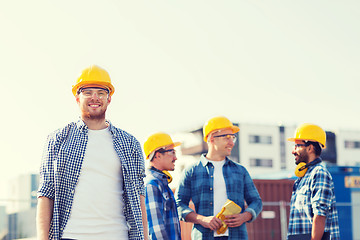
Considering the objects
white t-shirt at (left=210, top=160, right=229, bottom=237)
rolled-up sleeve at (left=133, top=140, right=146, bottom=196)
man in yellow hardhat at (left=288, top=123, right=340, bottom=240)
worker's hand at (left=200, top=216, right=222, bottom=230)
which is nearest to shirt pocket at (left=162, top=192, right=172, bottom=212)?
worker's hand at (left=200, top=216, right=222, bottom=230)

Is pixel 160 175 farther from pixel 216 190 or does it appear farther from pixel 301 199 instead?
pixel 301 199

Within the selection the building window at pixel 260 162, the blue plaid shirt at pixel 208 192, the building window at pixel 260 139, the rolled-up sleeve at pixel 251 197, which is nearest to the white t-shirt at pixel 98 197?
the blue plaid shirt at pixel 208 192

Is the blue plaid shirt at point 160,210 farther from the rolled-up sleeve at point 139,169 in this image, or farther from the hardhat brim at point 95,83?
the hardhat brim at point 95,83

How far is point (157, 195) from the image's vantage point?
17.4 ft

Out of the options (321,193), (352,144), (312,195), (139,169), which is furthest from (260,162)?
(139,169)

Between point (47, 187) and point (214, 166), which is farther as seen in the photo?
point (214, 166)

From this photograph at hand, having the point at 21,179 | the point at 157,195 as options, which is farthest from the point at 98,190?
the point at 21,179

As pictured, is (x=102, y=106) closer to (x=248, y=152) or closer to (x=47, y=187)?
(x=47, y=187)

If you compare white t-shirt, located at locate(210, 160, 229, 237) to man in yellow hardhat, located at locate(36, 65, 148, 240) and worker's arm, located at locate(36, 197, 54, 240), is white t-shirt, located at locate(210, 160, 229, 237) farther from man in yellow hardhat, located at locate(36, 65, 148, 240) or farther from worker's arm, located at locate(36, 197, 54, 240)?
worker's arm, located at locate(36, 197, 54, 240)

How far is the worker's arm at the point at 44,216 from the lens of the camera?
319cm

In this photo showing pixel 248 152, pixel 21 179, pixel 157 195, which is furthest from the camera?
pixel 248 152

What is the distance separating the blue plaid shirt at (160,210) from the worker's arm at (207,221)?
205mm

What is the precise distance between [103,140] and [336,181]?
646 inches

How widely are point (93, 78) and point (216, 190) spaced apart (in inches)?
101
